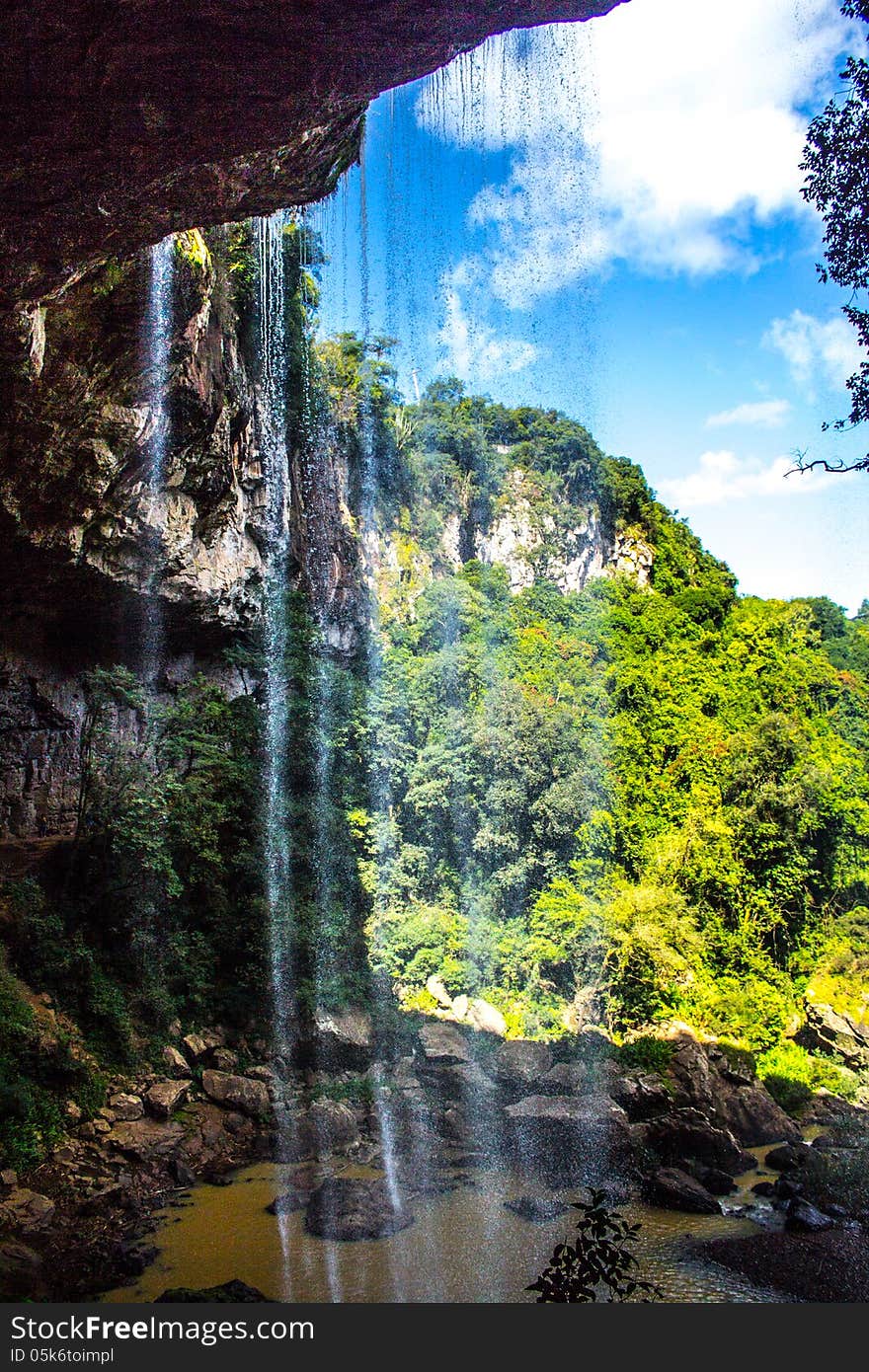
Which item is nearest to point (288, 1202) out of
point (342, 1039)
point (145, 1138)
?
point (145, 1138)

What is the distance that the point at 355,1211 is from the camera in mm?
10719

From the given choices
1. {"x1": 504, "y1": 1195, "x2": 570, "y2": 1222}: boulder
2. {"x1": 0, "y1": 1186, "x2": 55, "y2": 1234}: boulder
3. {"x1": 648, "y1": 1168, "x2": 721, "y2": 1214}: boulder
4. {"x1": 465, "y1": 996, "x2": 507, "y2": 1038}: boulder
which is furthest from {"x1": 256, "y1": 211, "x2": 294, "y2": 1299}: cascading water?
{"x1": 648, "y1": 1168, "x2": 721, "y2": 1214}: boulder

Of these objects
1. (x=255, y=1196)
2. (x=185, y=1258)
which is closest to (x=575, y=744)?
(x=255, y=1196)

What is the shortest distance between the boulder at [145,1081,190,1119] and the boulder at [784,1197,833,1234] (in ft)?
26.9

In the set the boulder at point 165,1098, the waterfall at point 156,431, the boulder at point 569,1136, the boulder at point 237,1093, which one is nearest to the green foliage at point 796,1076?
the boulder at point 569,1136

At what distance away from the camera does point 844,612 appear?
34812 mm

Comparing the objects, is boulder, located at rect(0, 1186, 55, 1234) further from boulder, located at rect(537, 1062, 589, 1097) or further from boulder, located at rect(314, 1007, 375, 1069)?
boulder, located at rect(537, 1062, 589, 1097)

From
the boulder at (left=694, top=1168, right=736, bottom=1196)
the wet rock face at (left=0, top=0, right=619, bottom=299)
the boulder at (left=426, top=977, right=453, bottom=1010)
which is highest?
the wet rock face at (left=0, top=0, right=619, bottom=299)

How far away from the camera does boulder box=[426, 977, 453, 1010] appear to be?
1812cm

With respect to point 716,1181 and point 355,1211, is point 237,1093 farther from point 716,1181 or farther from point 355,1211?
point 716,1181

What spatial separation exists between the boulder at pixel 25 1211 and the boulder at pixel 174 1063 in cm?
345

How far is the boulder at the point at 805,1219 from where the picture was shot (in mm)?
10555

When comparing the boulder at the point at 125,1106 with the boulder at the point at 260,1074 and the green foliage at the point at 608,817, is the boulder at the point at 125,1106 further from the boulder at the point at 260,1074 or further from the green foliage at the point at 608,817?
the green foliage at the point at 608,817

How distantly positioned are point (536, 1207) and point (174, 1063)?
6041mm
